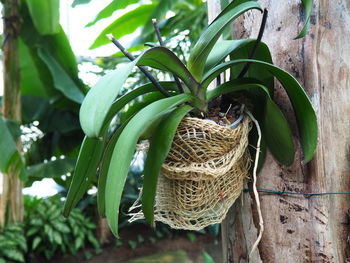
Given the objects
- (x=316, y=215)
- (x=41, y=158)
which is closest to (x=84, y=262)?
(x=41, y=158)

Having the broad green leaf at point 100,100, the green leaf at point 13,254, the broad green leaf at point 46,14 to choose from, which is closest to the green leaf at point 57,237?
the green leaf at point 13,254

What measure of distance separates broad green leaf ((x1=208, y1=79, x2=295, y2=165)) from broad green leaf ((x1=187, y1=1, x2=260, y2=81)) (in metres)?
0.05

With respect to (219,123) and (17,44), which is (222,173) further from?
(17,44)

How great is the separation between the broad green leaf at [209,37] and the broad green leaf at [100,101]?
0.15 m

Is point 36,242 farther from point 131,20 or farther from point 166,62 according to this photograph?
point 166,62

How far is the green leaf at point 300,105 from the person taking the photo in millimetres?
578

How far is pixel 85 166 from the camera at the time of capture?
2.01 feet

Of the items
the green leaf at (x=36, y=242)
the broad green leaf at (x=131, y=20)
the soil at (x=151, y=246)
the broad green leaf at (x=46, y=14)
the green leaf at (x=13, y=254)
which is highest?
the broad green leaf at (x=131, y=20)

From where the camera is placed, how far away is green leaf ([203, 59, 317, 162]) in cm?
58

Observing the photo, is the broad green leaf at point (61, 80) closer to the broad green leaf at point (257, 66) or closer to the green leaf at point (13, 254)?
the green leaf at point (13, 254)

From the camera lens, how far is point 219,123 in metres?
0.60

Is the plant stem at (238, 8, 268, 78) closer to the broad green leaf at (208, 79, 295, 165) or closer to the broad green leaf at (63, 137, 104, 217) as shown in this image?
the broad green leaf at (208, 79, 295, 165)

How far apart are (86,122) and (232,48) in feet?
0.98

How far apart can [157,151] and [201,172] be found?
72 mm
